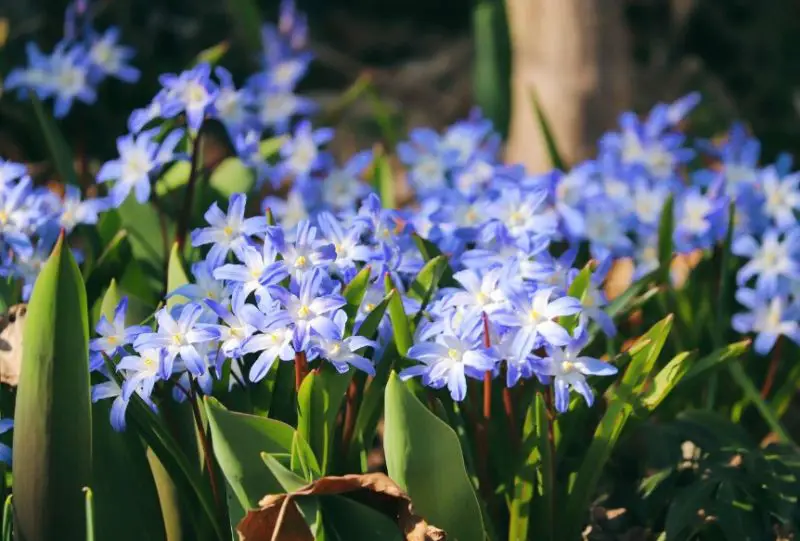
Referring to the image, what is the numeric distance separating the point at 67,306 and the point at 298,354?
0.28m

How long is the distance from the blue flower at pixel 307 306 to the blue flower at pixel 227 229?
18 centimetres

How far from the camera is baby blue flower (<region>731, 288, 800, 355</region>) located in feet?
5.71

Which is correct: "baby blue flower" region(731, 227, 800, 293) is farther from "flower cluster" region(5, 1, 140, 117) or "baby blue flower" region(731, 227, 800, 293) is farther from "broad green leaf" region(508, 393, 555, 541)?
"flower cluster" region(5, 1, 140, 117)

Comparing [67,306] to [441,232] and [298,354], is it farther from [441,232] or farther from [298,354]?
[441,232]

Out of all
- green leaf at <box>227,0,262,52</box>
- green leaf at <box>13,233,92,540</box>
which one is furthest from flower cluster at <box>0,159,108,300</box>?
green leaf at <box>227,0,262,52</box>

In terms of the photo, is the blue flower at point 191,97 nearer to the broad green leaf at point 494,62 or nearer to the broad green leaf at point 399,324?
the broad green leaf at point 399,324

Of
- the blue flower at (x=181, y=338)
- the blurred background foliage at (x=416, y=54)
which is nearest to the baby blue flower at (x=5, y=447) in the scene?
the blue flower at (x=181, y=338)

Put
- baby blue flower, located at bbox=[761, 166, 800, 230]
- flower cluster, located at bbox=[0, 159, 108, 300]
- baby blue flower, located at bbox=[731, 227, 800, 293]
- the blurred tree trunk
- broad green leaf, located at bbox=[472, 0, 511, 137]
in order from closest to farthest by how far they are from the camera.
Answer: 1. flower cluster, located at bbox=[0, 159, 108, 300]
2. baby blue flower, located at bbox=[731, 227, 800, 293]
3. baby blue flower, located at bbox=[761, 166, 800, 230]
4. broad green leaf, located at bbox=[472, 0, 511, 137]
5. the blurred tree trunk

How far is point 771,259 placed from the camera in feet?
5.92

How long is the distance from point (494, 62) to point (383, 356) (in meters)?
1.30

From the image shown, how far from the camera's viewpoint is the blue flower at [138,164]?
1.65 meters

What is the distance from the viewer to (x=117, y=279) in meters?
1.65

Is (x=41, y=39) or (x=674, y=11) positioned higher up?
(x=41, y=39)

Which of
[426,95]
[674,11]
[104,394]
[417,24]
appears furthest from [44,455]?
[417,24]
